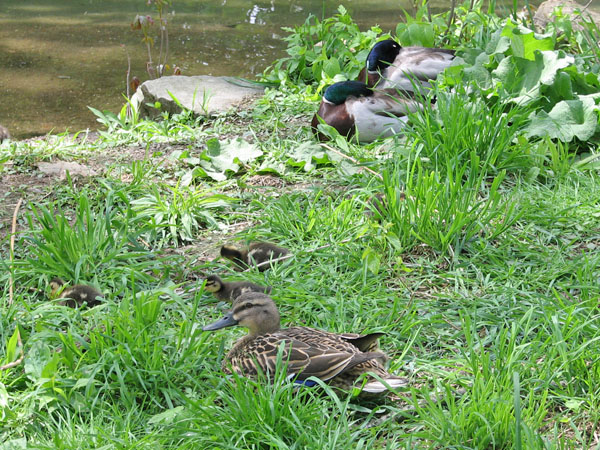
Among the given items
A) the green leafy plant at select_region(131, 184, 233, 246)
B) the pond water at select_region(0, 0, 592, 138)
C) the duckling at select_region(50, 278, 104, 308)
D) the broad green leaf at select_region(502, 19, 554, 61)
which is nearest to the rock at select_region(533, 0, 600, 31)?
the pond water at select_region(0, 0, 592, 138)

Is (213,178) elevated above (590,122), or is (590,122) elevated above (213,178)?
(590,122)

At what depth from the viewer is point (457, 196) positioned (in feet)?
12.0

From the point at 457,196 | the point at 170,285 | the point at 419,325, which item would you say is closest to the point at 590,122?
the point at 457,196

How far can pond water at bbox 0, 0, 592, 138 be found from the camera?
7.35 metres

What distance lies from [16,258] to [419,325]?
2135 mm

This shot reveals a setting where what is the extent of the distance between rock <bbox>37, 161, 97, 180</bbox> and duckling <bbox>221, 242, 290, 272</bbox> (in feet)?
5.17

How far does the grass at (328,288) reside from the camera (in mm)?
2434

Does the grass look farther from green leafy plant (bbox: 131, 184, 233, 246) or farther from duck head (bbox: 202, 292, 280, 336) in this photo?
duck head (bbox: 202, 292, 280, 336)

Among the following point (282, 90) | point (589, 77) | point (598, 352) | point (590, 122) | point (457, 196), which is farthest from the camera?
point (282, 90)

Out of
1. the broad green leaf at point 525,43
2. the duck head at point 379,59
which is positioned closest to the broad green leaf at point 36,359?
the broad green leaf at point 525,43

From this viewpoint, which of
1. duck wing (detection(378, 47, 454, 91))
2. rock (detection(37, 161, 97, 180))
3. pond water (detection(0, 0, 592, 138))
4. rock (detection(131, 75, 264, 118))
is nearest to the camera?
rock (detection(37, 161, 97, 180))

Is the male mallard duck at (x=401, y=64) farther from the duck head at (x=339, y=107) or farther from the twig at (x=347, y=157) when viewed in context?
the twig at (x=347, y=157)

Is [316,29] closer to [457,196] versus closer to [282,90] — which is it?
[282,90]

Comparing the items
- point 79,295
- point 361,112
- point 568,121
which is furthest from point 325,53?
point 79,295
